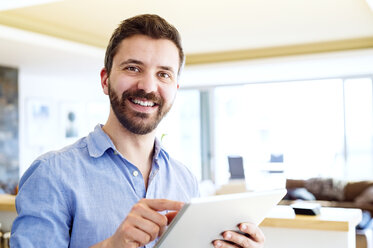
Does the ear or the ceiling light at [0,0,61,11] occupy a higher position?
the ceiling light at [0,0,61,11]

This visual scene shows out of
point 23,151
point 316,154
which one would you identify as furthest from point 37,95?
point 316,154

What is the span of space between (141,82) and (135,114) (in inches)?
3.7

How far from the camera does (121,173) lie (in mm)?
1373

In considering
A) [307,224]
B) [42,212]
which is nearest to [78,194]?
[42,212]

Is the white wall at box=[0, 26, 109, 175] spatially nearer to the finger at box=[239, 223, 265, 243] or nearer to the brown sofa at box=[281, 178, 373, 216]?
the brown sofa at box=[281, 178, 373, 216]

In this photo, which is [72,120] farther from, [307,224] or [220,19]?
[307,224]

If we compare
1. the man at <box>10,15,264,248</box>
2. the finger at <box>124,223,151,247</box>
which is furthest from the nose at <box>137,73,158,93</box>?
the finger at <box>124,223,151,247</box>

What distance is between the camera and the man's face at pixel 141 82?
136 cm

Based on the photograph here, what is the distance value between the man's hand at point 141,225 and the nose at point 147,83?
376mm

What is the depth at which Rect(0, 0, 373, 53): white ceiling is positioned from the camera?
16.7ft

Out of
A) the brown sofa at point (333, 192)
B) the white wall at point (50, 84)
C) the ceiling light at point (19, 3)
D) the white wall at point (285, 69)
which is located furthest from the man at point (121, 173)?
the white wall at point (285, 69)

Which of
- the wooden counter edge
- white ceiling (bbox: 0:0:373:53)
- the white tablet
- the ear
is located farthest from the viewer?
white ceiling (bbox: 0:0:373:53)

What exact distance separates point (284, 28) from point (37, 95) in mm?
4590

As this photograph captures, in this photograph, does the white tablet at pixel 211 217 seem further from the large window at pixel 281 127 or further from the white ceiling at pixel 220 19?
the large window at pixel 281 127
